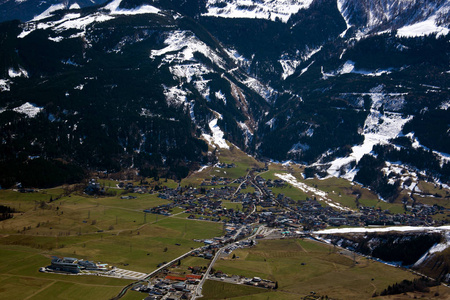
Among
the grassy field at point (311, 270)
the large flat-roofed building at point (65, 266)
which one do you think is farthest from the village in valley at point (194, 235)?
the grassy field at point (311, 270)

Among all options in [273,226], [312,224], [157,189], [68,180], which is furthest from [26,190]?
[312,224]

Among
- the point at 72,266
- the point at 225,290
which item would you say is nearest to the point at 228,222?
the point at 225,290

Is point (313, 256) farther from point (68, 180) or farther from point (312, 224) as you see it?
point (68, 180)

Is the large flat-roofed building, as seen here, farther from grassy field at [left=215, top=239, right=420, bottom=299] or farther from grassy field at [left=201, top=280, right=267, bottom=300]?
grassy field at [left=215, top=239, right=420, bottom=299]

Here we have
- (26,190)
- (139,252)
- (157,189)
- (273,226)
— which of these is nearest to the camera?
(139,252)

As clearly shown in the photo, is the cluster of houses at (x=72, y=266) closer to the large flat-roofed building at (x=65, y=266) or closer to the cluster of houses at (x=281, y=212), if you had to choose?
the large flat-roofed building at (x=65, y=266)

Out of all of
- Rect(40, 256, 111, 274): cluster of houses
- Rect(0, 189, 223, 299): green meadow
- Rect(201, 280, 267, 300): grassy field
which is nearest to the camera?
Rect(0, 189, 223, 299): green meadow

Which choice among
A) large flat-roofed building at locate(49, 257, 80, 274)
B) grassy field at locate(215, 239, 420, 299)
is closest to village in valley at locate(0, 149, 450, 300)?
large flat-roofed building at locate(49, 257, 80, 274)

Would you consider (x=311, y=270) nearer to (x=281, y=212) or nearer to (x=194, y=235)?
(x=194, y=235)
